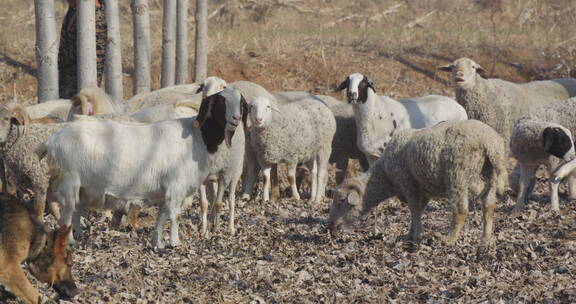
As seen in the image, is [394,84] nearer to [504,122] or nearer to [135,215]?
[504,122]

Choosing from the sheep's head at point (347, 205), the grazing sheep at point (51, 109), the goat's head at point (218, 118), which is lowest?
the sheep's head at point (347, 205)

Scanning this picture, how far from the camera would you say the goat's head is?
30.1ft

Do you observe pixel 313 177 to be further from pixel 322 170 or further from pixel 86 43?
pixel 86 43

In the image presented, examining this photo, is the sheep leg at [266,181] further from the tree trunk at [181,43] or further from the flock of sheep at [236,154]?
the tree trunk at [181,43]

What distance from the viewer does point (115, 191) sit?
8695 mm

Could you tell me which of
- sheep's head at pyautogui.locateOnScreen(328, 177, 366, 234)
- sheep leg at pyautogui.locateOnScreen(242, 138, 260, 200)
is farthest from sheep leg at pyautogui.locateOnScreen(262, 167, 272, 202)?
sheep's head at pyautogui.locateOnScreen(328, 177, 366, 234)

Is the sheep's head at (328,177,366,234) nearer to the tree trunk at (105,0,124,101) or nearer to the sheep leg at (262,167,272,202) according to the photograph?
the sheep leg at (262,167,272,202)

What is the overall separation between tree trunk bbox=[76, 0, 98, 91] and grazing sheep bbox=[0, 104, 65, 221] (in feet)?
10.2

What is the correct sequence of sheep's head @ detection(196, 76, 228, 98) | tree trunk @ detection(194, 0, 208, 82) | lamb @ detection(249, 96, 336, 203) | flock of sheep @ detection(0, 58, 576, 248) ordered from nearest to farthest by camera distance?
1. flock of sheep @ detection(0, 58, 576, 248)
2. lamb @ detection(249, 96, 336, 203)
3. sheep's head @ detection(196, 76, 228, 98)
4. tree trunk @ detection(194, 0, 208, 82)

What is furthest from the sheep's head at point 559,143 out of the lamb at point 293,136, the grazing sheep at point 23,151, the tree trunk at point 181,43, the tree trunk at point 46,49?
the tree trunk at point 181,43

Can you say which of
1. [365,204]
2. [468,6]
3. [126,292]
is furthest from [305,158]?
[468,6]

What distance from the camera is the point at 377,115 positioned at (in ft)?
44.0

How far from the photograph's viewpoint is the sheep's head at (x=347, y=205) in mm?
10055

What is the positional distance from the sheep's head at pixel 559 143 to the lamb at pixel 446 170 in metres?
2.06
